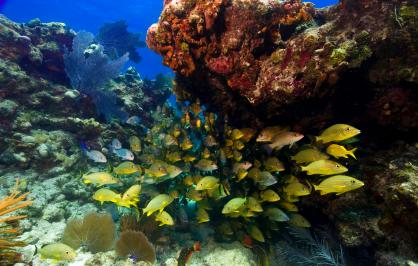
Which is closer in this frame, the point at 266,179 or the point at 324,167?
the point at 324,167

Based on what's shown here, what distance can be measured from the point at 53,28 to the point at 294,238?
1138cm

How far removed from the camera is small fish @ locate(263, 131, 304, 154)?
5.01 meters

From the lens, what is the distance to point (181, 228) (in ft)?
21.7

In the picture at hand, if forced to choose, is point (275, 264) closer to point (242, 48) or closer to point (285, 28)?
point (242, 48)

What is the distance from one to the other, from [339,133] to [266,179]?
144 centimetres

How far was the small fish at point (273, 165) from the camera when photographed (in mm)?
5332

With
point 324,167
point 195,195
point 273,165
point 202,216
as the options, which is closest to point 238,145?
point 273,165

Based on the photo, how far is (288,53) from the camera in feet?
17.1

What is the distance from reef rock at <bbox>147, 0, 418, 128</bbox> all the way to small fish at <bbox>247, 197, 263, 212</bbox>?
1.58 m

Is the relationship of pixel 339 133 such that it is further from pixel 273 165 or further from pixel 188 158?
pixel 188 158

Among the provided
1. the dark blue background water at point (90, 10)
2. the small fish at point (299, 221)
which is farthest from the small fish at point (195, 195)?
the dark blue background water at point (90, 10)

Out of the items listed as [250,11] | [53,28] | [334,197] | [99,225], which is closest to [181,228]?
[99,225]

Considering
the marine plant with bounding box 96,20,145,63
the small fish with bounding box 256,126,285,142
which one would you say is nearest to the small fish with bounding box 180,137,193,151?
the small fish with bounding box 256,126,285,142

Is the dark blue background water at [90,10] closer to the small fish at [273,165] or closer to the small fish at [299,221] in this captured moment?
the small fish at [273,165]
